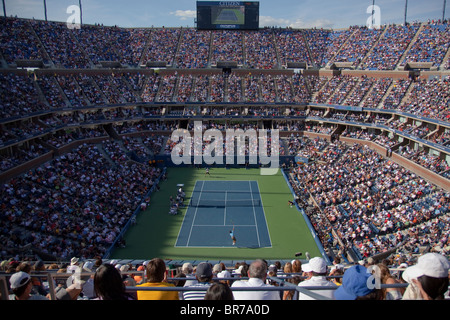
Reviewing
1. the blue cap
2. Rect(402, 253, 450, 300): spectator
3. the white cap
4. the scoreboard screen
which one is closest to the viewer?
Rect(402, 253, 450, 300): spectator

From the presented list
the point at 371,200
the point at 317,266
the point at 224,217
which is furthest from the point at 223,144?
the point at 317,266

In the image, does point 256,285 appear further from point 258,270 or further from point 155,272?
point 155,272

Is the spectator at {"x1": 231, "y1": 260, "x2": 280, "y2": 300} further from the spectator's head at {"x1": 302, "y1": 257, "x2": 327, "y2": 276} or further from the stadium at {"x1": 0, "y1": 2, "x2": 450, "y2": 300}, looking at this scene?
the stadium at {"x1": 0, "y1": 2, "x2": 450, "y2": 300}

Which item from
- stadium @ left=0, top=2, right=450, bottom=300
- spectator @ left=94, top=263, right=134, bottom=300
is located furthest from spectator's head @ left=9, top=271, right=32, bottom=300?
spectator @ left=94, top=263, right=134, bottom=300

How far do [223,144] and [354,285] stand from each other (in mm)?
38620

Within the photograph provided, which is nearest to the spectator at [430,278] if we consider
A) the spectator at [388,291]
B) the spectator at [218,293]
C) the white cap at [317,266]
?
the spectator at [388,291]

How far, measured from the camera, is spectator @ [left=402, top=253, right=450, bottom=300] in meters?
3.23

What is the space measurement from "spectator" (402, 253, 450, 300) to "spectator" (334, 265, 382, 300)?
0.35 metres

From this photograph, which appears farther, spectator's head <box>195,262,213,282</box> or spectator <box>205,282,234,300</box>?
spectator's head <box>195,262,213,282</box>

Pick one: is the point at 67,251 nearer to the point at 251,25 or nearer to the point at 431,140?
the point at 431,140

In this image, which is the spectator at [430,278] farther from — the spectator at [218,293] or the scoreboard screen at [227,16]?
the scoreboard screen at [227,16]

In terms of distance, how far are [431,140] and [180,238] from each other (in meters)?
22.9

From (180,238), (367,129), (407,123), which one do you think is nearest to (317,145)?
(367,129)

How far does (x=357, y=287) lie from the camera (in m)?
3.59
